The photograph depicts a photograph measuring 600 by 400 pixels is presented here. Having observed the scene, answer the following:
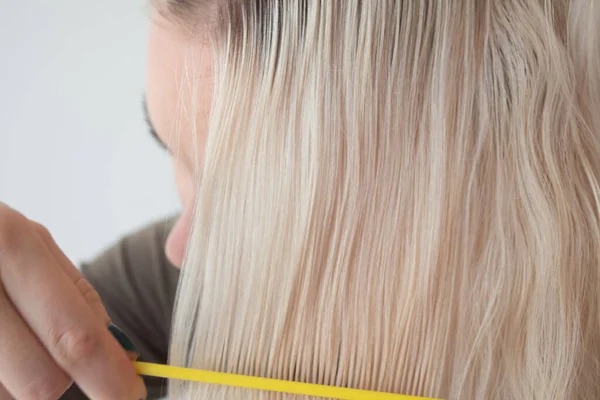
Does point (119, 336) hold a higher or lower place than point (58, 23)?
lower

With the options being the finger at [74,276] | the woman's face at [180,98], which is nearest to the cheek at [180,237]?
the woman's face at [180,98]

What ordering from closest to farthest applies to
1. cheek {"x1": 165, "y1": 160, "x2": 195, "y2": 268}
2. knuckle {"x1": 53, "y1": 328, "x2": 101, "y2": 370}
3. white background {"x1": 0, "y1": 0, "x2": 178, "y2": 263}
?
knuckle {"x1": 53, "y1": 328, "x2": 101, "y2": 370}
cheek {"x1": 165, "y1": 160, "x2": 195, "y2": 268}
white background {"x1": 0, "y1": 0, "x2": 178, "y2": 263}

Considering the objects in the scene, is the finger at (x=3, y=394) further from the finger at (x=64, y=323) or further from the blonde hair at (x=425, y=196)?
the blonde hair at (x=425, y=196)

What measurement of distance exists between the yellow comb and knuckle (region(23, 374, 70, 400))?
0.07 meters

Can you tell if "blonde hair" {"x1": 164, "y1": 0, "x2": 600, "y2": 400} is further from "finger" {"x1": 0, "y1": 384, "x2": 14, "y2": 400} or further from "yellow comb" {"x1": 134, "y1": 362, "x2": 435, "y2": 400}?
"finger" {"x1": 0, "y1": 384, "x2": 14, "y2": 400}

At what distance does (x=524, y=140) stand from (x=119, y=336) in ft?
1.29

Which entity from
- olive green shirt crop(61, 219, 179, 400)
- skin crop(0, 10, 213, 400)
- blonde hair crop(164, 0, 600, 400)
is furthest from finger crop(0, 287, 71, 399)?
olive green shirt crop(61, 219, 179, 400)

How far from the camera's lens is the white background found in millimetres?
740

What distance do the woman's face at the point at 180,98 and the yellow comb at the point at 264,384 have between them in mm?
170

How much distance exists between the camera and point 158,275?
848mm

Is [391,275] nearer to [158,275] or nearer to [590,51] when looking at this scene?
[590,51]

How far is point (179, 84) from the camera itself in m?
0.51

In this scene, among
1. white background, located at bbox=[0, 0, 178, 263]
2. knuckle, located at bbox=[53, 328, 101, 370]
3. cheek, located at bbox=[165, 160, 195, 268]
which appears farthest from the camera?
white background, located at bbox=[0, 0, 178, 263]

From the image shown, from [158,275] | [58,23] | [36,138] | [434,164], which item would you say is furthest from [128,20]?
[434,164]
